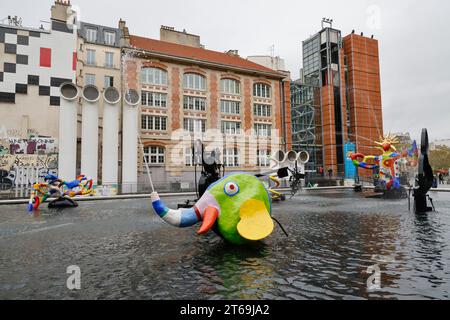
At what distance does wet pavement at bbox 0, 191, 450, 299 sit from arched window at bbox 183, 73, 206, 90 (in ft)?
90.2

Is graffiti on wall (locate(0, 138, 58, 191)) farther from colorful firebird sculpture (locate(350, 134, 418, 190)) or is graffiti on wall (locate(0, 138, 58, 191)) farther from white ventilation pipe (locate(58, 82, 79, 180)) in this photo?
colorful firebird sculpture (locate(350, 134, 418, 190))

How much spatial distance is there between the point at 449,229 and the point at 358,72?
42392 mm

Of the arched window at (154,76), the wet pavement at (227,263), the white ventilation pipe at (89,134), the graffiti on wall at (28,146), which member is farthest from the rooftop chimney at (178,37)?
the wet pavement at (227,263)

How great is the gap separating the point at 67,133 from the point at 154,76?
1149 cm

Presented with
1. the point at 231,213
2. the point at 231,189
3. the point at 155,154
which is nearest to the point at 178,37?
the point at 155,154

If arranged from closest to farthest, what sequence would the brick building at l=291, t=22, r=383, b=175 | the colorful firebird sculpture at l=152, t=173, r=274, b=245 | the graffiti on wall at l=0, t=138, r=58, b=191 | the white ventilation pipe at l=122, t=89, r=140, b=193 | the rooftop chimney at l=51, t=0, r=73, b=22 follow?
the colorful firebird sculpture at l=152, t=173, r=274, b=245
the graffiti on wall at l=0, t=138, r=58, b=191
the white ventilation pipe at l=122, t=89, r=140, b=193
the rooftop chimney at l=51, t=0, r=73, b=22
the brick building at l=291, t=22, r=383, b=175

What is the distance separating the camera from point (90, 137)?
83.7 feet

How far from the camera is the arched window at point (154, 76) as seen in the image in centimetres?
3175

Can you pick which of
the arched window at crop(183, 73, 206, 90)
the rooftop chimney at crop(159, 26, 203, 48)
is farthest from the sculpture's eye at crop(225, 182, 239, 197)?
the rooftop chimney at crop(159, 26, 203, 48)

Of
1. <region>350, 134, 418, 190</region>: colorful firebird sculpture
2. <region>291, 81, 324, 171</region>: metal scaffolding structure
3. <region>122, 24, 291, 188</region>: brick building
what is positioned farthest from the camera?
<region>291, 81, 324, 171</region>: metal scaffolding structure

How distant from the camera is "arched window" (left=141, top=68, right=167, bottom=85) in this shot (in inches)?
1250

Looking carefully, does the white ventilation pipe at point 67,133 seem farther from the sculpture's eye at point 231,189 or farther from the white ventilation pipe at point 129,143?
the sculpture's eye at point 231,189

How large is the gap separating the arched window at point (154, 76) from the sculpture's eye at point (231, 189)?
1124 inches

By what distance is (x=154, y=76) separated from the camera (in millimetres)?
32156
